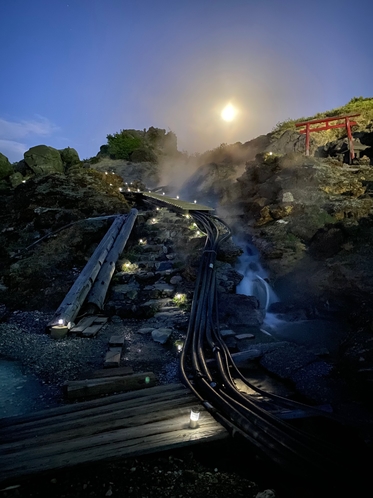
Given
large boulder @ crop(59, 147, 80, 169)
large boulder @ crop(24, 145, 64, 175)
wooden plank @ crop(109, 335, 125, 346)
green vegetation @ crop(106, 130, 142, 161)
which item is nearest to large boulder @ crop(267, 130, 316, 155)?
green vegetation @ crop(106, 130, 142, 161)

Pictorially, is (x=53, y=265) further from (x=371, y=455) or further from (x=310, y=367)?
(x=371, y=455)

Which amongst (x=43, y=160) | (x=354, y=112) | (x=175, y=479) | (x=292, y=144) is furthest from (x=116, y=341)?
(x=354, y=112)

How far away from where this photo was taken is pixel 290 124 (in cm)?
3378

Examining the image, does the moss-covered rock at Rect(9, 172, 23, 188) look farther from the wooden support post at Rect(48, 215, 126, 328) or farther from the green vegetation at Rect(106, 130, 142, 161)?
the wooden support post at Rect(48, 215, 126, 328)

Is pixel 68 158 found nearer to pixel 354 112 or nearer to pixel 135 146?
pixel 135 146

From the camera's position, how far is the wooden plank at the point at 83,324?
7.41m

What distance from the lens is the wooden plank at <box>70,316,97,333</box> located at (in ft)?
24.3

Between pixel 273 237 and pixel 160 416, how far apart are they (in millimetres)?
11014

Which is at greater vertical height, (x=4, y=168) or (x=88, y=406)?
(x=4, y=168)

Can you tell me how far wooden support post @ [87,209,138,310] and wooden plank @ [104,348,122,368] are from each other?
2819mm

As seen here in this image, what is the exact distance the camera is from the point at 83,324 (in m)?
7.79

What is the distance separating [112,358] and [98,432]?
2.50 metres

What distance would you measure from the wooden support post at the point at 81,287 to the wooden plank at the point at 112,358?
212cm

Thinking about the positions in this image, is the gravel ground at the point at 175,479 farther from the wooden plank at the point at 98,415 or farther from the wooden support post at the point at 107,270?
the wooden support post at the point at 107,270
